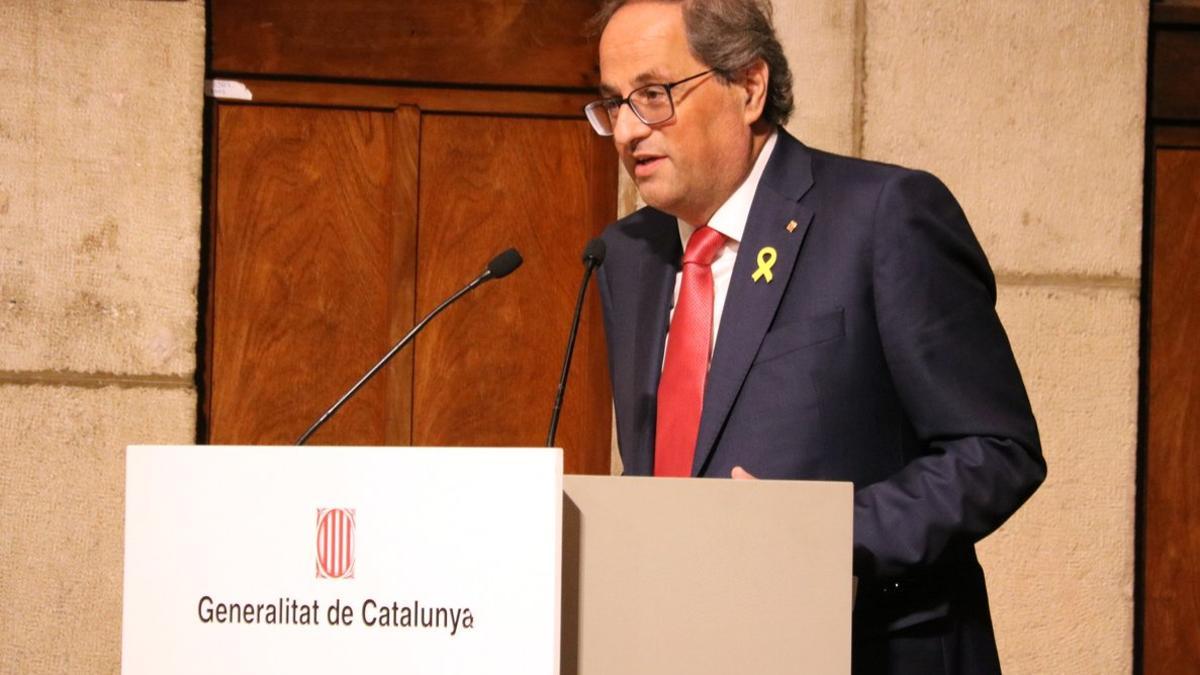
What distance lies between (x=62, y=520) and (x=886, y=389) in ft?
7.89

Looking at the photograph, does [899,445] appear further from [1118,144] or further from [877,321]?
[1118,144]

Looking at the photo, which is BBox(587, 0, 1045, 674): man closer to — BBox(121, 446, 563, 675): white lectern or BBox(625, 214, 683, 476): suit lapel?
BBox(625, 214, 683, 476): suit lapel

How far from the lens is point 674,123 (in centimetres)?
228

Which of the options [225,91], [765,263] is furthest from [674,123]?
[225,91]

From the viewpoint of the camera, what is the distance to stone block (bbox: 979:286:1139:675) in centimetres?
360

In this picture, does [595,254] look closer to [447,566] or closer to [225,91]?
[447,566]

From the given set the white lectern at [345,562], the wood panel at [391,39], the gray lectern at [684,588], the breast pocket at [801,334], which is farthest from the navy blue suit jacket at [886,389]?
the wood panel at [391,39]

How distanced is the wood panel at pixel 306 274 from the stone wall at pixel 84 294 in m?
0.16

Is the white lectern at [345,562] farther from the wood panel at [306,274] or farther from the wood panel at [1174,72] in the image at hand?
the wood panel at [1174,72]

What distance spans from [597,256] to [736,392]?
0.30 m

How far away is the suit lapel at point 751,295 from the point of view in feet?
6.75

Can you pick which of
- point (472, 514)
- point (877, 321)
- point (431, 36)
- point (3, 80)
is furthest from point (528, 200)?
point (472, 514)

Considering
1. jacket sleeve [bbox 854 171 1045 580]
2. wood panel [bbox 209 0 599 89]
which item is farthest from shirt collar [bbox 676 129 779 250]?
wood panel [bbox 209 0 599 89]

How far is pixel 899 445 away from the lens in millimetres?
2076
